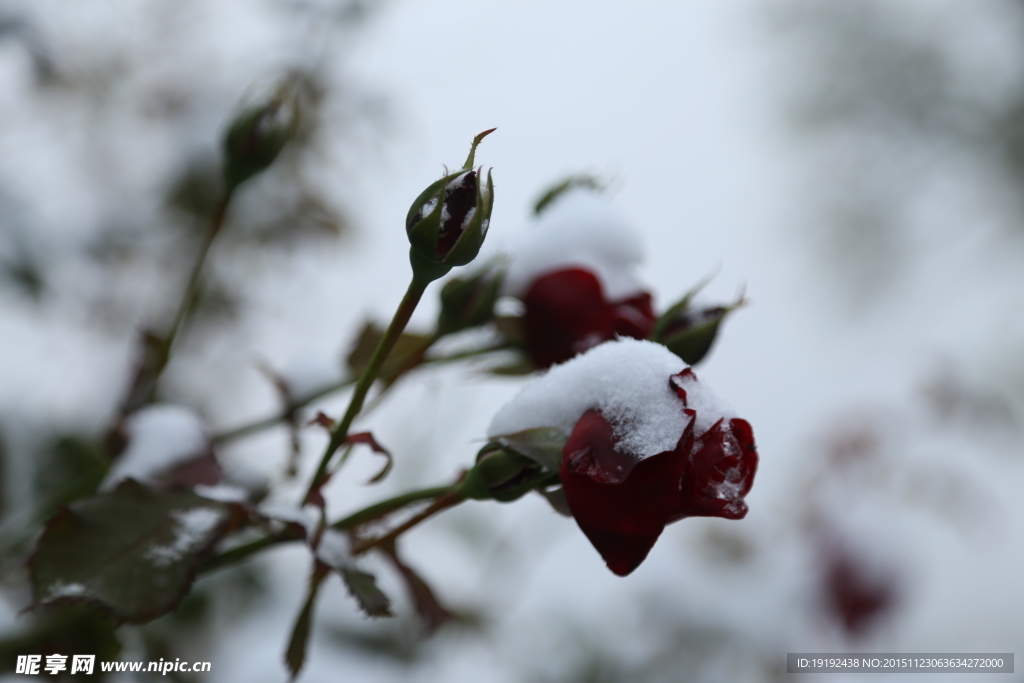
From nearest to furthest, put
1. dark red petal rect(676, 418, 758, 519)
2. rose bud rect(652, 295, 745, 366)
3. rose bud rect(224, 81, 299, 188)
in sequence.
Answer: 1. dark red petal rect(676, 418, 758, 519)
2. rose bud rect(652, 295, 745, 366)
3. rose bud rect(224, 81, 299, 188)

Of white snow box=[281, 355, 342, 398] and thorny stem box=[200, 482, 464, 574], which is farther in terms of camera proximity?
white snow box=[281, 355, 342, 398]

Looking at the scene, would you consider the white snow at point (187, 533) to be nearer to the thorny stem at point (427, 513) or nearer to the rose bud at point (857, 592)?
the thorny stem at point (427, 513)

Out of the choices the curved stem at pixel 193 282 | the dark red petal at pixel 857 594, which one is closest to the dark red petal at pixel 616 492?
the curved stem at pixel 193 282

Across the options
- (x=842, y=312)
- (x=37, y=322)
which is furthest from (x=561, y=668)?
(x=842, y=312)

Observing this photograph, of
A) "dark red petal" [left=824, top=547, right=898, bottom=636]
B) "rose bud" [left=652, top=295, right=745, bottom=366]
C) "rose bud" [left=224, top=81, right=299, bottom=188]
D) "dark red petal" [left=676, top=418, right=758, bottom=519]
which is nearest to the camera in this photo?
"dark red petal" [left=676, top=418, right=758, bottom=519]

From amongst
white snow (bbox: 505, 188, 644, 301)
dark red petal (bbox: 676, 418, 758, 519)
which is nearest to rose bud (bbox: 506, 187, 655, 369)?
white snow (bbox: 505, 188, 644, 301)

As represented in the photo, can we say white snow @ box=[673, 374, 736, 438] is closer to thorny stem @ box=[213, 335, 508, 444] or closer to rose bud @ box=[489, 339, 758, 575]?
rose bud @ box=[489, 339, 758, 575]

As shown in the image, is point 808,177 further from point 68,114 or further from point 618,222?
point 618,222
